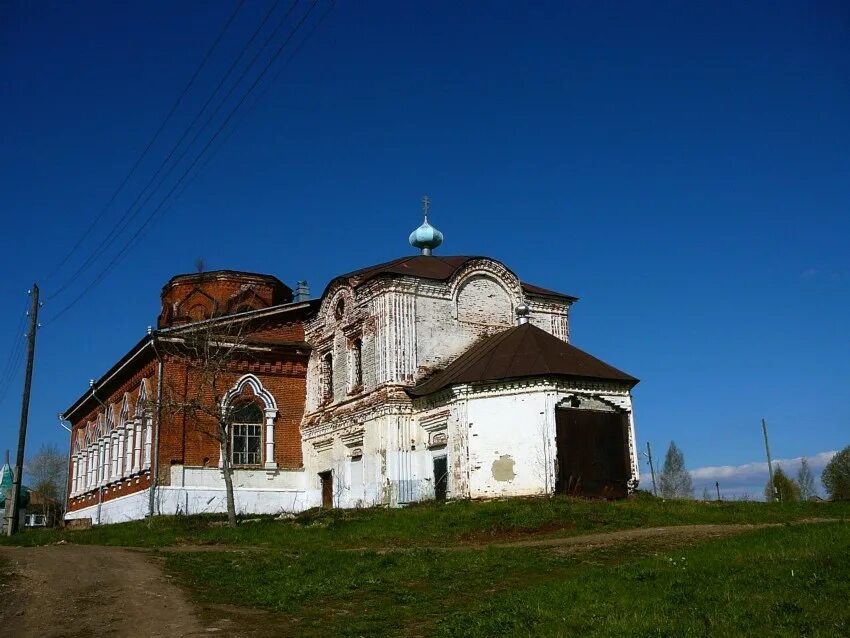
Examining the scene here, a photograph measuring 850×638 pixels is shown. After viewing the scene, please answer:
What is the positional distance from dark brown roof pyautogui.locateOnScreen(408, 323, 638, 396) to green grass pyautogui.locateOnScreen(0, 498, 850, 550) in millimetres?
3327

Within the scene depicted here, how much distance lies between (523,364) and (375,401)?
4.77 meters

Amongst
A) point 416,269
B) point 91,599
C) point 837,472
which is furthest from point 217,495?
point 837,472

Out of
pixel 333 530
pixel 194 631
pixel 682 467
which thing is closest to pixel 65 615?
pixel 194 631

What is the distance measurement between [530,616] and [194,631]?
11.7ft

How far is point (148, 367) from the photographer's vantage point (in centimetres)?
2747

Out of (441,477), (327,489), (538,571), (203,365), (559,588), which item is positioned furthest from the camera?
(327,489)

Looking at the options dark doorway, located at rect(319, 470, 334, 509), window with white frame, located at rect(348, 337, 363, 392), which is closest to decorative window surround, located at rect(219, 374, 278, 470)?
dark doorway, located at rect(319, 470, 334, 509)

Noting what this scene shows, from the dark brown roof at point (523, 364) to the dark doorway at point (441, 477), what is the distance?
193 cm

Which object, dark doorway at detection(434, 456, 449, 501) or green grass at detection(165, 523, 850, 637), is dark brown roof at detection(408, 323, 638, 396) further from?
green grass at detection(165, 523, 850, 637)

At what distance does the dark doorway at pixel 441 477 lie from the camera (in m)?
22.6

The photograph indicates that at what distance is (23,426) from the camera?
2575cm

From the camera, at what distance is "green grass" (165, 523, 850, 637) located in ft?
26.3

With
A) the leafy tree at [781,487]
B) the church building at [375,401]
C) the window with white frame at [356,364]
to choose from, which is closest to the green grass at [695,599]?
the church building at [375,401]

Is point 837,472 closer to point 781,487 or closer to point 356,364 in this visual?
point 781,487
